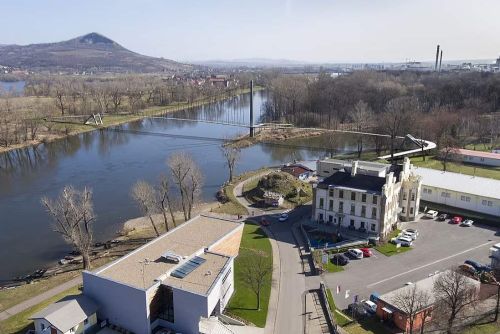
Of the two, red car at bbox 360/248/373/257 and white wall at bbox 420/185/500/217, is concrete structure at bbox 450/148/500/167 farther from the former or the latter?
red car at bbox 360/248/373/257

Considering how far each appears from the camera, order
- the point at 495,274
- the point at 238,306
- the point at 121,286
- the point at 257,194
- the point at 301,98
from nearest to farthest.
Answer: the point at 121,286
the point at 238,306
the point at 495,274
the point at 257,194
the point at 301,98

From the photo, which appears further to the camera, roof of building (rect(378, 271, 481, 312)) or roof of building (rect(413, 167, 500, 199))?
roof of building (rect(413, 167, 500, 199))

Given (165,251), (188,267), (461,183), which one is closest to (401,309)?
(188,267)

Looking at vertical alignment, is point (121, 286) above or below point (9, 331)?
above

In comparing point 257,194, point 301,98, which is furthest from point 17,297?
Answer: point 301,98

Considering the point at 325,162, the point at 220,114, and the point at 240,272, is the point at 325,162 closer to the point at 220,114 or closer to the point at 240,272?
the point at 240,272

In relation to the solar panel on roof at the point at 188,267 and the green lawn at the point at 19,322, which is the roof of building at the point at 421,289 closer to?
the solar panel on roof at the point at 188,267

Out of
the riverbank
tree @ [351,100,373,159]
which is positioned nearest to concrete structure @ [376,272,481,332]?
tree @ [351,100,373,159]

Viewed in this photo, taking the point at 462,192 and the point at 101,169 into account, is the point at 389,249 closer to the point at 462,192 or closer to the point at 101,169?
the point at 462,192
